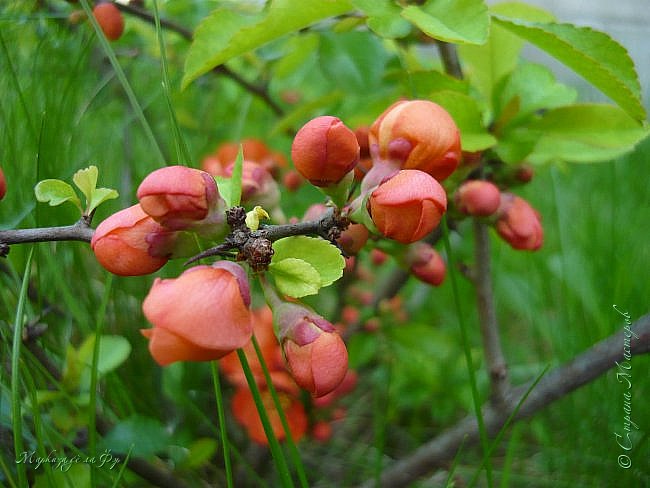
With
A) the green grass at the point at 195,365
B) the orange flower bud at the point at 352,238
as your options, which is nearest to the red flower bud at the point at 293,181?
the green grass at the point at 195,365

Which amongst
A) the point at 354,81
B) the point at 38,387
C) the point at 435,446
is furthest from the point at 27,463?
the point at 354,81

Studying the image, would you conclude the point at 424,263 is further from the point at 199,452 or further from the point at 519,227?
the point at 199,452

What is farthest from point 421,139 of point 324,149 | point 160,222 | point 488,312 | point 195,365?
Result: point 195,365

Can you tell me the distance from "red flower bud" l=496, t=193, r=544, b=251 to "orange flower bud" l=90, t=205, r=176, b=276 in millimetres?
281

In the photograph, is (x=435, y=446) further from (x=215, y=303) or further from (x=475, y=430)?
(x=215, y=303)

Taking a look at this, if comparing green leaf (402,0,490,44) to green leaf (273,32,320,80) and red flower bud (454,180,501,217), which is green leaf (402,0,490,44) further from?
green leaf (273,32,320,80)

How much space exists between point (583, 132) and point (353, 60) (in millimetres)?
279

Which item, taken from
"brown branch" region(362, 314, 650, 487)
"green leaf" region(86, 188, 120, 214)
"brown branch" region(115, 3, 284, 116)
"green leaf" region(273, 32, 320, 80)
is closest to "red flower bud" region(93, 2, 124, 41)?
"brown branch" region(115, 3, 284, 116)

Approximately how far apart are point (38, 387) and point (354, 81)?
0.44 m

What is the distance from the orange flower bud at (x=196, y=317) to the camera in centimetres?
30

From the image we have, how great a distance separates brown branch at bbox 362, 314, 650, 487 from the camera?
0.50m

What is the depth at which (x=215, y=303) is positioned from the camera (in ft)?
1.04

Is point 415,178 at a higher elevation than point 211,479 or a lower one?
higher

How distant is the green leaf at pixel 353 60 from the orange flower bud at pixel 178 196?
38cm
